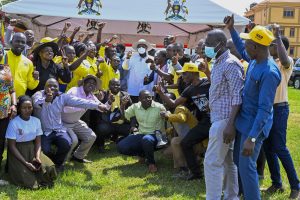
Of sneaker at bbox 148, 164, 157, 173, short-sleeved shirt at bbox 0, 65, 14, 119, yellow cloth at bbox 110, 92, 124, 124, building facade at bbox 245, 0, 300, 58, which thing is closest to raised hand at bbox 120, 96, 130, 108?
yellow cloth at bbox 110, 92, 124, 124

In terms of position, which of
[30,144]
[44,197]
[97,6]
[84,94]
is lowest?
[44,197]

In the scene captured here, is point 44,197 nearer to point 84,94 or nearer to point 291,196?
point 84,94

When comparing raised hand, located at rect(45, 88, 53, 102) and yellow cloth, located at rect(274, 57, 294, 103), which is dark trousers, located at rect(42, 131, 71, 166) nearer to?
raised hand, located at rect(45, 88, 53, 102)

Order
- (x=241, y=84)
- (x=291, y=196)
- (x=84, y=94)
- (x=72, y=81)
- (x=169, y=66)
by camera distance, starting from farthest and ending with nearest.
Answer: (x=169, y=66) → (x=72, y=81) → (x=84, y=94) → (x=291, y=196) → (x=241, y=84)

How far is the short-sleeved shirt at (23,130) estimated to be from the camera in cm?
539

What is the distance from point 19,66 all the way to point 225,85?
311 centimetres

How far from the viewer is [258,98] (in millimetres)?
3742

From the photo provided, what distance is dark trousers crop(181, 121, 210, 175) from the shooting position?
5.55 metres

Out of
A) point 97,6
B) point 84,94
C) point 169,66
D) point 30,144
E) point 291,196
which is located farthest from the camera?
point 97,6

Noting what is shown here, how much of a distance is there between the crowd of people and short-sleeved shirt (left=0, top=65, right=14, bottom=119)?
13mm

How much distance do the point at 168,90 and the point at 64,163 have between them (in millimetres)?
2342

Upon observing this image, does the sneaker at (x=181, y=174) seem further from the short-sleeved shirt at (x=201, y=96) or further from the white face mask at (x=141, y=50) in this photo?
the white face mask at (x=141, y=50)

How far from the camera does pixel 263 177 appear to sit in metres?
5.84

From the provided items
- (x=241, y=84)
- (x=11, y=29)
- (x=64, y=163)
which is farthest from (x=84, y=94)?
(x=241, y=84)
